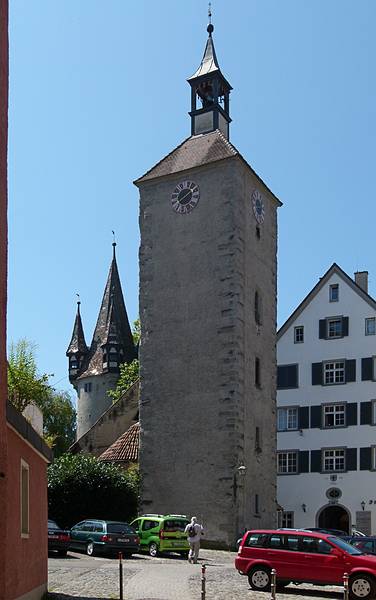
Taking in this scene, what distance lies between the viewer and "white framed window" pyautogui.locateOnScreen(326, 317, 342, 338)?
1833 inches

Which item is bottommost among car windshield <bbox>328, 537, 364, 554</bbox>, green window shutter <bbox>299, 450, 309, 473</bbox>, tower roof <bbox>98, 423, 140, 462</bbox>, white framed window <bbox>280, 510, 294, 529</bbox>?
white framed window <bbox>280, 510, 294, 529</bbox>

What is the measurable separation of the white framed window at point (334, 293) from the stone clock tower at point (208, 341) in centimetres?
598

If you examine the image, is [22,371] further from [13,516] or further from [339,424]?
[13,516]

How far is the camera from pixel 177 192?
40.4 meters

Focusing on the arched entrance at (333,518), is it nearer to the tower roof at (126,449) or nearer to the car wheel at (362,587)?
the tower roof at (126,449)

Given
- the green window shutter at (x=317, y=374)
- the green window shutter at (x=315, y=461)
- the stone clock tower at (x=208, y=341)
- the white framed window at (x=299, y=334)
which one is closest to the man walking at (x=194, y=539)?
the stone clock tower at (x=208, y=341)

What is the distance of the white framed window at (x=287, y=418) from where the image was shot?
4688cm

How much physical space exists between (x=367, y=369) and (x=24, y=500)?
3207cm

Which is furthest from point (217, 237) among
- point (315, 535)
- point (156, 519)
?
point (315, 535)

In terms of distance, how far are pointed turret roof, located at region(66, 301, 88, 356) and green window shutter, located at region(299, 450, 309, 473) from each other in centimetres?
3223

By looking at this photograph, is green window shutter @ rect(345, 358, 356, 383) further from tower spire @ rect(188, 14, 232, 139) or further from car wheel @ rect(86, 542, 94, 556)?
car wheel @ rect(86, 542, 94, 556)

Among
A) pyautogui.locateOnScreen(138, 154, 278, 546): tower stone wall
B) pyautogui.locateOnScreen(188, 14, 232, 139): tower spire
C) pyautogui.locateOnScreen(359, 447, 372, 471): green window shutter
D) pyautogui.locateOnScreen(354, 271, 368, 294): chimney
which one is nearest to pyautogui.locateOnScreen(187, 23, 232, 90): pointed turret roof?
pyautogui.locateOnScreen(188, 14, 232, 139): tower spire

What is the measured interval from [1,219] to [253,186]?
30.6 m

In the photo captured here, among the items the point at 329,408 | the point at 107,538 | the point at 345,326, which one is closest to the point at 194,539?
the point at 107,538
